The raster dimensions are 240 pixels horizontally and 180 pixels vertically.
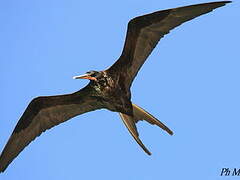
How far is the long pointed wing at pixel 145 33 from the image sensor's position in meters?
9.34

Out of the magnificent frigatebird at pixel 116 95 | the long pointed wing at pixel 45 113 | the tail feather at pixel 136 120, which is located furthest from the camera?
the long pointed wing at pixel 45 113

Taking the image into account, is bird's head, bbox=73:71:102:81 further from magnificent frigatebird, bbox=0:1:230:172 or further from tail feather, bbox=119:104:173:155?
tail feather, bbox=119:104:173:155

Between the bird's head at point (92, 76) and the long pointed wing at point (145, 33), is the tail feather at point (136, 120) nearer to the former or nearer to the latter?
the long pointed wing at point (145, 33)

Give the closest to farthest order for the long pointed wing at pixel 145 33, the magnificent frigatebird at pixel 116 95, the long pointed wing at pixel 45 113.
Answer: the long pointed wing at pixel 145 33
the magnificent frigatebird at pixel 116 95
the long pointed wing at pixel 45 113

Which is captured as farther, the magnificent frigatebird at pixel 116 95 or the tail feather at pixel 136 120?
the tail feather at pixel 136 120

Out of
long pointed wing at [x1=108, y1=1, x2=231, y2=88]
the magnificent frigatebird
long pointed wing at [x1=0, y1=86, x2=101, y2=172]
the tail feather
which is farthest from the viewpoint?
long pointed wing at [x1=0, y1=86, x2=101, y2=172]

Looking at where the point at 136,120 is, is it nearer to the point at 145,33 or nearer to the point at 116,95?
the point at 116,95

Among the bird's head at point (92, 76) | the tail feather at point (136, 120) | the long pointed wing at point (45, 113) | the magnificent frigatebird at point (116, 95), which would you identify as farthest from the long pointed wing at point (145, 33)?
the long pointed wing at point (45, 113)

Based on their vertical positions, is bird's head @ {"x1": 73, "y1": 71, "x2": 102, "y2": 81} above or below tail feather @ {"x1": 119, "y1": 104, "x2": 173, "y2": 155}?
above

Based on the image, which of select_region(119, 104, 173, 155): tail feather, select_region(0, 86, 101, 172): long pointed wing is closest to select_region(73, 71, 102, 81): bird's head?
select_region(0, 86, 101, 172): long pointed wing

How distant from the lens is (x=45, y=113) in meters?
10.4

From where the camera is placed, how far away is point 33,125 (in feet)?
33.8

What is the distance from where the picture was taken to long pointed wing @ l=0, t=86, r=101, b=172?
402 inches

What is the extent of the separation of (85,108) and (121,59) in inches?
44.1
